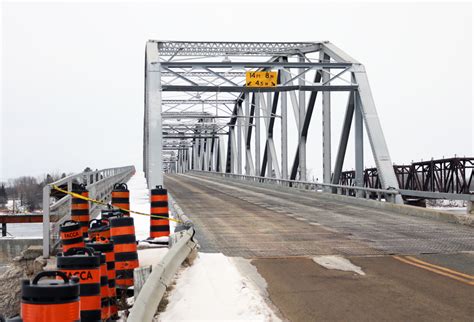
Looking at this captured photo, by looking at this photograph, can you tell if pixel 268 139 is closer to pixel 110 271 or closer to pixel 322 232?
pixel 322 232

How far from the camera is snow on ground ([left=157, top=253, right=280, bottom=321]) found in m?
6.14

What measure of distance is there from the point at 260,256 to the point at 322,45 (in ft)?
75.9

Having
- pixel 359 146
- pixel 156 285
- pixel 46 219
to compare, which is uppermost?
pixel 359 146

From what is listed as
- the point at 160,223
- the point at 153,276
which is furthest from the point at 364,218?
the point at 153,276

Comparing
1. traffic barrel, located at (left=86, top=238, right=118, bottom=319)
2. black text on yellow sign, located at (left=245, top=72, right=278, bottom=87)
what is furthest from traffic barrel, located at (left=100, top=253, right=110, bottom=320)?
black text on yellow sign, located at (left=245, top=72, right=278, bottom=87)

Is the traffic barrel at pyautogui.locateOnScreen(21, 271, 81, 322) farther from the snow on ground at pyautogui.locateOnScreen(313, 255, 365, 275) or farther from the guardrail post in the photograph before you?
the guardrail post

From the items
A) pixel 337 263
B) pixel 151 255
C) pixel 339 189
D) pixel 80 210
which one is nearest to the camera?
pixel 337 263

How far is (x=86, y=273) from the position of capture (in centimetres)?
604

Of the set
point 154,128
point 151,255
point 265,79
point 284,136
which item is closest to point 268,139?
point 284,136

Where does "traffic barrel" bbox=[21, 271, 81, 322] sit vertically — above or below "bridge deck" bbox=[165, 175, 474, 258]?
above

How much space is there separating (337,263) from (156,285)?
405 cm

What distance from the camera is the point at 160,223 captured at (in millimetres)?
11938

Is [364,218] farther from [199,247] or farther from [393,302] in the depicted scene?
[393,302]

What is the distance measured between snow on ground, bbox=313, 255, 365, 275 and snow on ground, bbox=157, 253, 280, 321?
1.54 meters
